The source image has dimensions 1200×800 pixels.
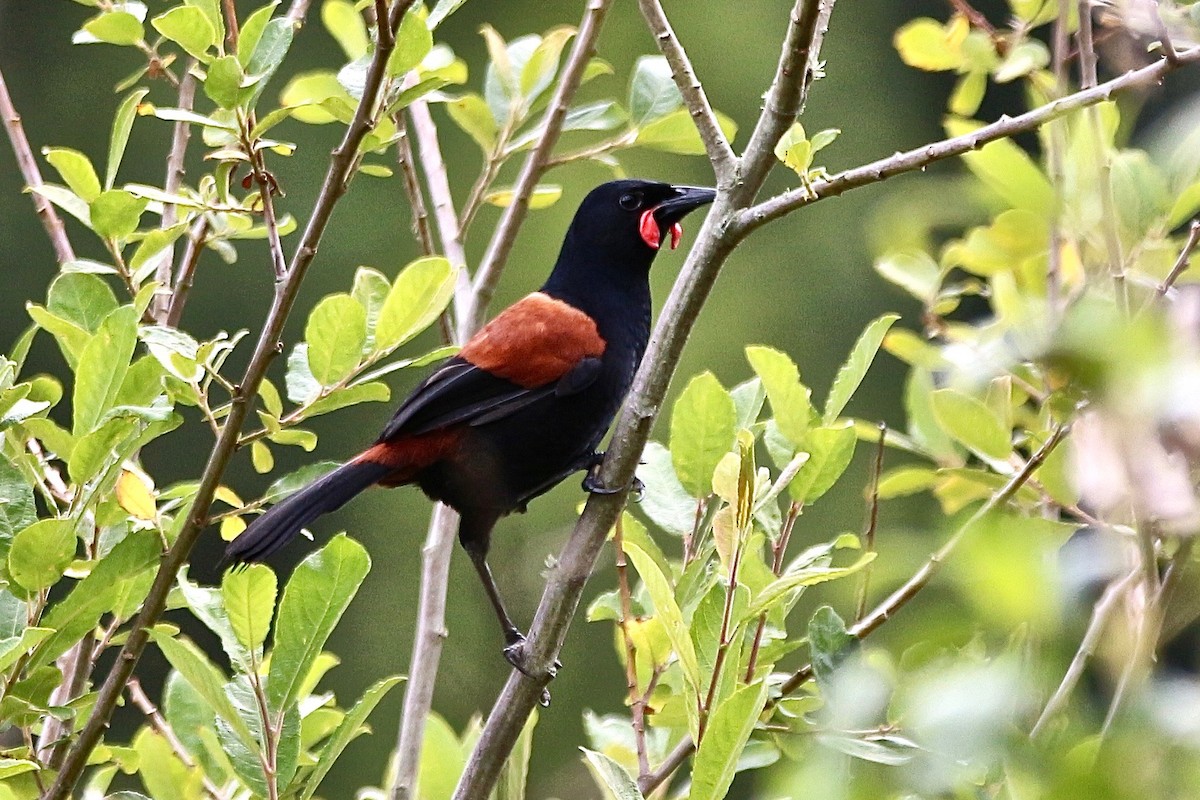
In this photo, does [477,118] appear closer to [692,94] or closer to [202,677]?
[692,94]

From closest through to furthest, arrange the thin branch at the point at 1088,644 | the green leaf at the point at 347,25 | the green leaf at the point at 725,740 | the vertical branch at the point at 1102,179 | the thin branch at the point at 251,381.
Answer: the thin branch at the point at 1088,644 → the vertical branch at the point at 1102,179 → the green leaf at the point at 725,740 → the thin branch at the point at 251,381 → the green leaf at the point at 347,25

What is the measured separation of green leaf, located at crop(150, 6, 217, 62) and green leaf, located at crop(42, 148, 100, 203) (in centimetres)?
26

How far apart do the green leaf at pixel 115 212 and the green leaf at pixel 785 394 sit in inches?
31.0

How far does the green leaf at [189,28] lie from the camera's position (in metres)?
1.54

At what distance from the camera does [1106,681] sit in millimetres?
658

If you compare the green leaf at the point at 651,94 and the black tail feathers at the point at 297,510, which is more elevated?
the green leaf at the point at 651,94

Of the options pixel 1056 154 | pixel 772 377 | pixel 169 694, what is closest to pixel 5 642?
pixel 169 694

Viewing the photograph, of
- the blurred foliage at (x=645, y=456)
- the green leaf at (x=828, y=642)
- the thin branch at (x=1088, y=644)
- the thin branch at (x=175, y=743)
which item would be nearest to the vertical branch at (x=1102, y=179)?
the blurred foliage at (x=645, y=456)

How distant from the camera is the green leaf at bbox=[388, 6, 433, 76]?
149 cm

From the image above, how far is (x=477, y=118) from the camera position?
2.24 meters

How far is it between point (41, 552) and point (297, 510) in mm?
657

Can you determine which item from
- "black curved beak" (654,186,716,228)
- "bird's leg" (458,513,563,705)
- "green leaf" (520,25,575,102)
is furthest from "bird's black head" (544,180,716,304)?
"green leaf" (520,25,575,102)

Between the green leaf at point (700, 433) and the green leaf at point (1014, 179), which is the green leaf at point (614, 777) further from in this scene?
the green leaf at point (1014, 179)

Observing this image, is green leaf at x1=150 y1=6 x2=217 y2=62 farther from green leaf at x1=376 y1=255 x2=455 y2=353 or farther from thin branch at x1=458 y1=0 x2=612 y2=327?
thin branch at x1=458 y1=0 x2=612 y2=327
